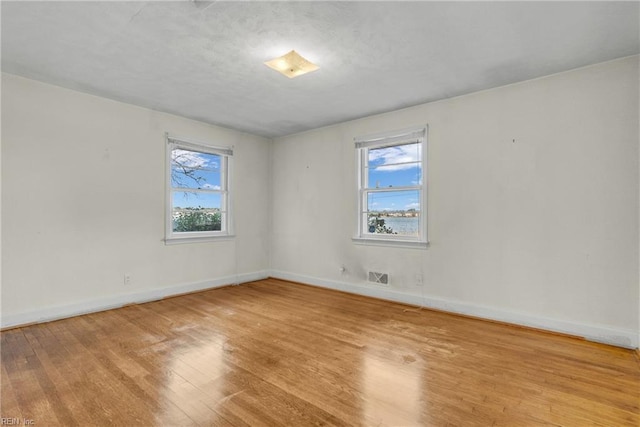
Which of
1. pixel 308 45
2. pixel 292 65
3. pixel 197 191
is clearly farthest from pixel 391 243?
pixel 197 191

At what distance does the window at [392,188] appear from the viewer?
4.09 m

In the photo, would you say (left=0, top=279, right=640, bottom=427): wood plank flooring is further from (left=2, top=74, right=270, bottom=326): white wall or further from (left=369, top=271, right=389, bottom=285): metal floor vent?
Result: (left=369, top=271, right=389, bottom=285): metal floor vent

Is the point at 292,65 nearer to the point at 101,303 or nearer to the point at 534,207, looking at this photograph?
the point at 534,207

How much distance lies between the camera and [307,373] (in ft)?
7.45

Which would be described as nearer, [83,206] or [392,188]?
[83,206]

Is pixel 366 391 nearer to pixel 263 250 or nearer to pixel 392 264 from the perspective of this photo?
pixel 392 264

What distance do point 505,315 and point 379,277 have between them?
1.56m

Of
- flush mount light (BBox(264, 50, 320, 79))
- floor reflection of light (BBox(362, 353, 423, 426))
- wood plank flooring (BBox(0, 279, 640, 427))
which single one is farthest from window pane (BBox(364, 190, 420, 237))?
flush mount light (BBox(264, 50, 320, 79))

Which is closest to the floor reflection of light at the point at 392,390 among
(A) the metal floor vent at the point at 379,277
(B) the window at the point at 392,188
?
(A) the metal floor vent at the point at 379,277

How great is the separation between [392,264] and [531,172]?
1.95 metres

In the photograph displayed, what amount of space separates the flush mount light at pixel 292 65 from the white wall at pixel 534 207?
5.83 ft

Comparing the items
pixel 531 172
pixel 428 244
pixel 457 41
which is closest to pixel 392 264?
pixel 428 244

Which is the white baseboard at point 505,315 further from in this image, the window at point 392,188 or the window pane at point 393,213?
the window pane at point 393,213

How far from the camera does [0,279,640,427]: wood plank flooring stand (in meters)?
1.80
